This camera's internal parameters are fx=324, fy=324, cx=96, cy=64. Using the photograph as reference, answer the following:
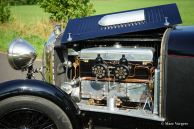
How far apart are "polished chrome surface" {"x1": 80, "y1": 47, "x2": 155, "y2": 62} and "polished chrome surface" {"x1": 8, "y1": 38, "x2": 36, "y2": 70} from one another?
2.52 feet

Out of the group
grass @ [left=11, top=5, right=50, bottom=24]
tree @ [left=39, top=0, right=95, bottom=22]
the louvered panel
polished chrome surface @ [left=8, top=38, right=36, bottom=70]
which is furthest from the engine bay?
grass @ [left=11, top=5, right=50, bottom=24]

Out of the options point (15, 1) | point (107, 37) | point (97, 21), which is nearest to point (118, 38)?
point (107, 37)

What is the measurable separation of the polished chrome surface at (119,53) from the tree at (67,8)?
9.09m

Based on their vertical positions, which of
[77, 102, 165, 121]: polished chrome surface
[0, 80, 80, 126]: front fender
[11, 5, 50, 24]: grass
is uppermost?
[11, 5, 50, 24]: grass

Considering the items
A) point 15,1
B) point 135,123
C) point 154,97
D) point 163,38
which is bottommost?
point 135,123

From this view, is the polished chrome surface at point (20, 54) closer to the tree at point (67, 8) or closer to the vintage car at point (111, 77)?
the vintage car at point (111, 77)

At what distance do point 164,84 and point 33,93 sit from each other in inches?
61.5

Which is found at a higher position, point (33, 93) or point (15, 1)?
point (15, 1)

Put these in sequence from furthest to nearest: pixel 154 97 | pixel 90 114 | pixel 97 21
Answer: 1. pixel 97 21
2. pixel 90 114
3. pixel 154 97

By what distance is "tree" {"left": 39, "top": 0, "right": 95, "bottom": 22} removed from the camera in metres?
13.3

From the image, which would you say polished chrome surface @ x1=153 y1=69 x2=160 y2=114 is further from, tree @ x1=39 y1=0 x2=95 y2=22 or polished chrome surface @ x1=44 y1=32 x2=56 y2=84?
tree @ x1=39 y1=0 x2=95 y2=22

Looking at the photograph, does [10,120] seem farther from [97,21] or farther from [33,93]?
[97,21]

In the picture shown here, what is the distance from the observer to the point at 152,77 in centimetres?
413

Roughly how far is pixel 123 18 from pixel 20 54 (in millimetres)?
1508
